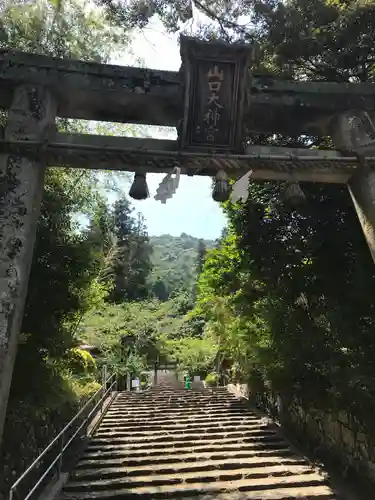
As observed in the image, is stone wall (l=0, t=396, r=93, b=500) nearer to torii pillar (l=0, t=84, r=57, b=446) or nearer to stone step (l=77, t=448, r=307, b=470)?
stone step (l=77, t=448, r=307, b=470)

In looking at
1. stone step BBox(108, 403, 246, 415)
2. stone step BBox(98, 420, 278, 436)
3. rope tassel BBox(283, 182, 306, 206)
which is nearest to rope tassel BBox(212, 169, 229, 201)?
rope tassel BBox(283, 182, 306, 206)

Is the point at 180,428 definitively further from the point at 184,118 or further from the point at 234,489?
the point at 184,118

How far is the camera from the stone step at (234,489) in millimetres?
5586

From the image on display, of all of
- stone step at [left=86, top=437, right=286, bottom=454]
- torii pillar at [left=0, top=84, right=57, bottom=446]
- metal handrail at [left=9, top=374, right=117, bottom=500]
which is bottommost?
stone step at [left=86, top=437, right=286, bottom=454]

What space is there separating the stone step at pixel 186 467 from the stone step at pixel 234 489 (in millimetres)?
442

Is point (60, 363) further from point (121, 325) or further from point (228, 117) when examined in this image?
point (121, 325)

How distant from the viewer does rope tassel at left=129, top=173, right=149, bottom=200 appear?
442cm

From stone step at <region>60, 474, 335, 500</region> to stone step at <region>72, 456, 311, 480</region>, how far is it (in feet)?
1.45

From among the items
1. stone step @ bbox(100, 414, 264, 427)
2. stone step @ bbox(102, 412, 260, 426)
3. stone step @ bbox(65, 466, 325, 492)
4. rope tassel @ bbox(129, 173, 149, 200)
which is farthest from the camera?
stone step @ bbox(102, 412, 260, 426)

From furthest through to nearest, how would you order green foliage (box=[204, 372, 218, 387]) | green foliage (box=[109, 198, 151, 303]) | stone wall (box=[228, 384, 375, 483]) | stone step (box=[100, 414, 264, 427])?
green foliage (box=[109, 198, 151, 303]), green foliage (box=[204, 372, 218, 387]), stone step (box=[100, 414, 264, 427]), stone wall (box=[228, 384, 375, 483])

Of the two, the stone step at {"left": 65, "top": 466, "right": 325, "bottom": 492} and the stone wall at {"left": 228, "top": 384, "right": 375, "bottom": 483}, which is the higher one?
the stone wall at {"left": 228, "top": 384, "right": 375, "bottom": 483}

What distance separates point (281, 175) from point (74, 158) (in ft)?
7.27

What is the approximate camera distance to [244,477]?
251 inches

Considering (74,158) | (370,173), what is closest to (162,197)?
(74,158)
